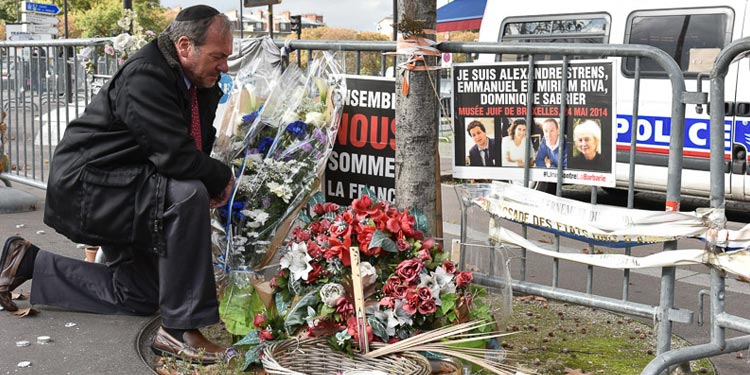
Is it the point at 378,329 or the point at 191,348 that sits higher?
the point at 378,329

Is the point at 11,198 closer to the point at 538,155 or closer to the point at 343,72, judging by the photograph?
the point at 343,72

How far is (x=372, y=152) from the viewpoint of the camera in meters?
4.66

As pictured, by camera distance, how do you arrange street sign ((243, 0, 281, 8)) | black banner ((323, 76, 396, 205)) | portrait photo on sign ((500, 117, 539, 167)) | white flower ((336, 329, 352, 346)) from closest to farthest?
white flower ((336, 329, 352, 346)), portrait photo on sign ((500, 117, 539, 167)), black banner ((323, 76, 396, 205)), street sign ((243, 0, 281, 8))

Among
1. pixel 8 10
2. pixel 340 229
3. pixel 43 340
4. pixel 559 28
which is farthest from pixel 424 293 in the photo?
pixel 8 10

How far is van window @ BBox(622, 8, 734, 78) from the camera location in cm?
841

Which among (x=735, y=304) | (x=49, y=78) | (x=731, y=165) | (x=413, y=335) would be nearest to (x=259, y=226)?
(x=413, y=335)

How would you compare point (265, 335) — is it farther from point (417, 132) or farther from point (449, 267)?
point (417, 132)

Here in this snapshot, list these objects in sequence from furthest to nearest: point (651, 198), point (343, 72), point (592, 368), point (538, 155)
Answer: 1. point (651, 198)
2. point (343, 72)
3. point (538, 155)
4. point (592, 368)

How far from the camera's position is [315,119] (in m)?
4.44

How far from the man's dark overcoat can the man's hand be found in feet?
0.13

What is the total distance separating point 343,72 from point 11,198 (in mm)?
4246

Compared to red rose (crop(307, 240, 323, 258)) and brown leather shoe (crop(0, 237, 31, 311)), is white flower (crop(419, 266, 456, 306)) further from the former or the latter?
brown leather shoe (crop(0, 237, 31, 311))

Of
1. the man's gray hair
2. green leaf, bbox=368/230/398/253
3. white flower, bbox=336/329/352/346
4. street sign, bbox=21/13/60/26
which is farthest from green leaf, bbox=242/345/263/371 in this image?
street sign, bbox=21/13/60/26

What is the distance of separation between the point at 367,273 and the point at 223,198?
916mm
